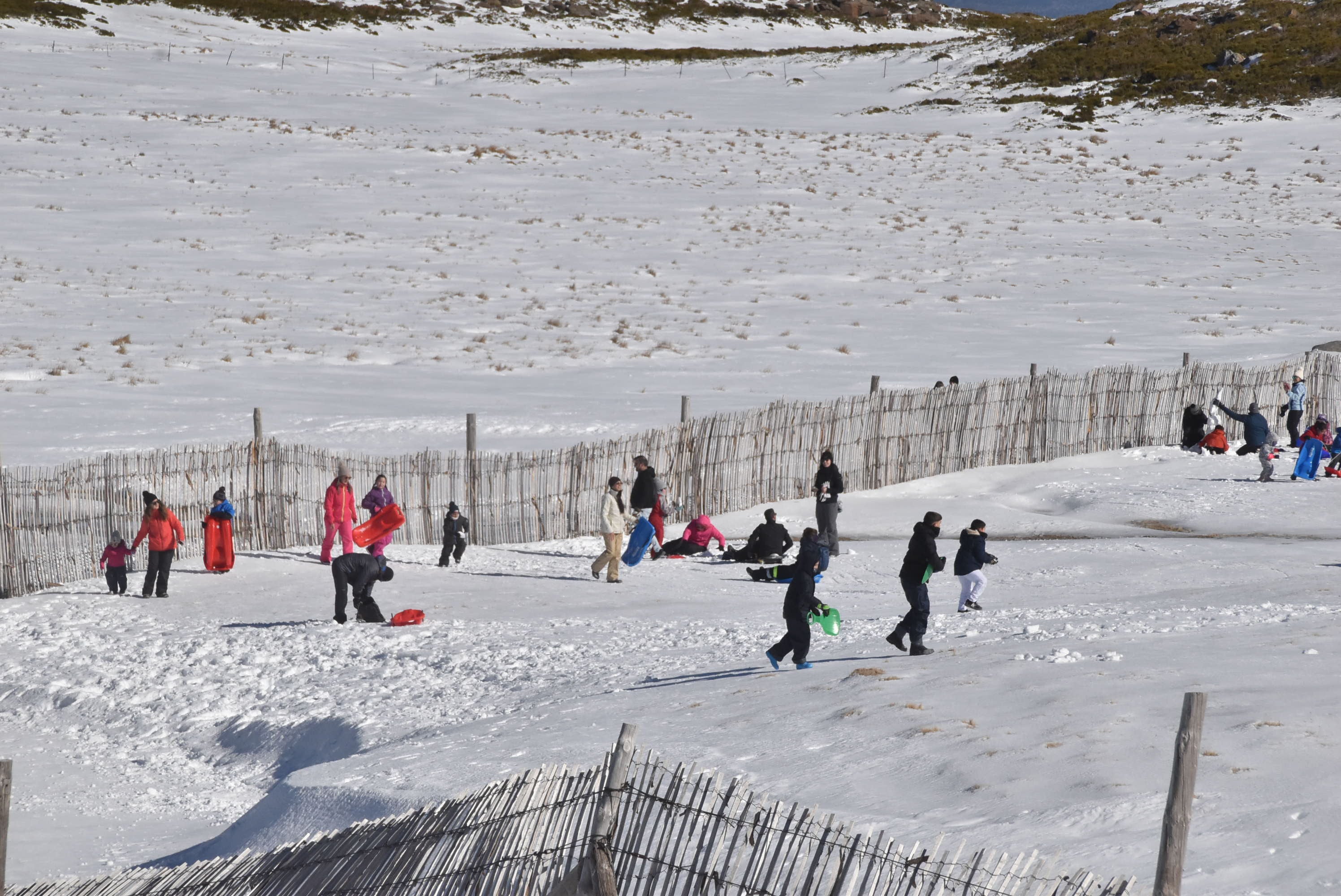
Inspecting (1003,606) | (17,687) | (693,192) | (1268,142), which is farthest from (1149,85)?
(17,687)

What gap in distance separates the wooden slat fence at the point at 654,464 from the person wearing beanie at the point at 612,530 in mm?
2156

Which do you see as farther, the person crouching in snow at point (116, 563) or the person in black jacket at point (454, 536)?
the person in black jacket at point (454, 536)

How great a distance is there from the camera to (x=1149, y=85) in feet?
195

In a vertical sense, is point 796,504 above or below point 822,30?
below

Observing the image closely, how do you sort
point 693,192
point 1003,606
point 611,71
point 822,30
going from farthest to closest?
point 822,30, point 611,71, point 693,192, point 1003,606

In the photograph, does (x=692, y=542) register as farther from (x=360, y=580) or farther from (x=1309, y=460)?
(x=1309, y=460)

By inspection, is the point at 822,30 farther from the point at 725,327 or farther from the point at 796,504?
the point at 796,504

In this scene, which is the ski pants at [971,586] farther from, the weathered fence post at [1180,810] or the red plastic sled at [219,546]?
the weathered fence post at [1180,810]

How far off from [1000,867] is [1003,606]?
861 cm

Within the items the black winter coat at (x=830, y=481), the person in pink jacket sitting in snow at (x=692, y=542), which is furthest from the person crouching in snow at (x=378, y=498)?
the black winter coat at (x=830, y=481)

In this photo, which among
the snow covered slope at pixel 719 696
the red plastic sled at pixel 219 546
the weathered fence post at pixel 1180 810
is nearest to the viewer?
the weathered fence post at pixel 1180 810

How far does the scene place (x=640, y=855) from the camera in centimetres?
484

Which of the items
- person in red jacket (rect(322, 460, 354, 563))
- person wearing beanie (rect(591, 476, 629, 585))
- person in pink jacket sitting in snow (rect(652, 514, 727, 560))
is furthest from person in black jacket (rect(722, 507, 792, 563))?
person in red jacket (rect(322, 460, 354, 563))

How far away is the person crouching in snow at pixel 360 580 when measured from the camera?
12.3 m
